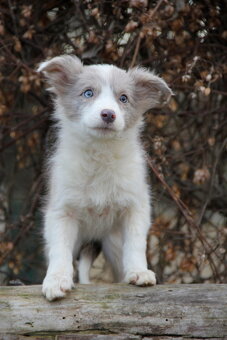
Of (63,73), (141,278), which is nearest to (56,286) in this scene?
(141,278)

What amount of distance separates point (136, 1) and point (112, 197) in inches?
65.6

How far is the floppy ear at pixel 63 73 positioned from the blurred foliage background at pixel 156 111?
0.71 metres

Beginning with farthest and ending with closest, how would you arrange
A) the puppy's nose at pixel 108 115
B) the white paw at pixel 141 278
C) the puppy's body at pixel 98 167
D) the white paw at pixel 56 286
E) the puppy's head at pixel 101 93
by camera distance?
the puppy's body at pixel 98 167 → the puppy's head at pixel 101 93 → the puppy's nose at pixel 108 115 → the white paw at pixel 141 278 → the white paw at pixel 56 286

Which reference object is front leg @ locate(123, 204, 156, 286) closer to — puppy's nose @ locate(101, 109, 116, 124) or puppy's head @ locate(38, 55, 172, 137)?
puppy's head @ locate(38, 55, 172, 137)

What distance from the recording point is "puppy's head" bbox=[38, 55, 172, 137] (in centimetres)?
424

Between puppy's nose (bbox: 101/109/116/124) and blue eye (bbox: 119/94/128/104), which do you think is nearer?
puppy's nose (bbox: 101/109/116/124)

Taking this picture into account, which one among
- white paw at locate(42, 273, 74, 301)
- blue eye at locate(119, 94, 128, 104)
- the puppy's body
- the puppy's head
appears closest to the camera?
white paw at locate(42, 273, 74, 301)

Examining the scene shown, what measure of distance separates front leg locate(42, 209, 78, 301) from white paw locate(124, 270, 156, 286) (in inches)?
15.3

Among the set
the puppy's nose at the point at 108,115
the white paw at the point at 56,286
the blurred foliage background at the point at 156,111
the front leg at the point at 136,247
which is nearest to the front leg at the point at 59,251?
the white paw at the point at 56,286

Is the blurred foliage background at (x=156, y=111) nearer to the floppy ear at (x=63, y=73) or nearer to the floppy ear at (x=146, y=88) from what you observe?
the floppy ear at (x=146, y=88)

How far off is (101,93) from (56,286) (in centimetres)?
140

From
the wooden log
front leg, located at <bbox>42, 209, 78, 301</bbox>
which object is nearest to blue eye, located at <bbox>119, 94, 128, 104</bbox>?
front leg, located at <bbox>42, 209, 78, 301</bbox>

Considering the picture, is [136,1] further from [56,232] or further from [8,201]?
[8,201]

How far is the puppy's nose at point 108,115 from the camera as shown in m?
4.10
